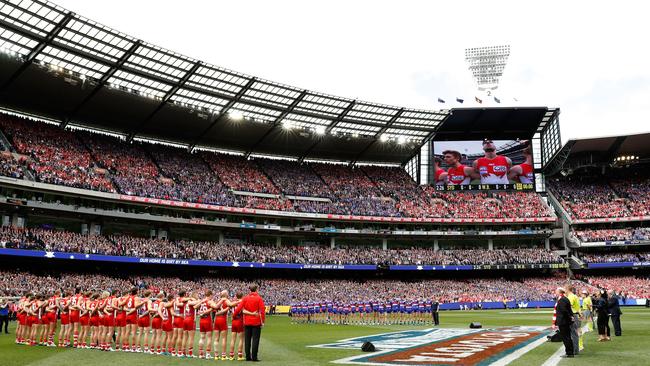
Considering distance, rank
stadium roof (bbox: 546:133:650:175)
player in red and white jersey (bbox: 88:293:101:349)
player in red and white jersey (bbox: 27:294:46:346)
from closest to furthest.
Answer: player in red and white jersey (bbox: 88:293:101:349)
player in red and white jersey (bbox: 27:294:46:346)
stadium roof (bbox: 546:133:650:175)

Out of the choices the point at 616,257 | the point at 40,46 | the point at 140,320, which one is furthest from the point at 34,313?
the point at 616,257

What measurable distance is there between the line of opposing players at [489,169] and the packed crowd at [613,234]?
36.9 feet

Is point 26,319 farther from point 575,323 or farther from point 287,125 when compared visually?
point 287,125

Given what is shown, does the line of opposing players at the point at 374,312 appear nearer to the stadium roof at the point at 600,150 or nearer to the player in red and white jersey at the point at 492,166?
the player in red and white jersey at the point at 492,166

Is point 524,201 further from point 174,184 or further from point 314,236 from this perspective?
point 174,184

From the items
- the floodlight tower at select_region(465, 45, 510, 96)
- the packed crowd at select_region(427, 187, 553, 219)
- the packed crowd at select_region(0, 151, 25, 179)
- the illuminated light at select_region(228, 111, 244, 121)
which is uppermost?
the floodlight tower at select_region(465, 45, 510, 96)

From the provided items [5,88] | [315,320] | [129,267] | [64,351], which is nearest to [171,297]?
[64,351]

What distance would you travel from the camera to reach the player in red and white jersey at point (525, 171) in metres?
76.0

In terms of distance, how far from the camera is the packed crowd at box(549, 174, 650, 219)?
69438 millimetres

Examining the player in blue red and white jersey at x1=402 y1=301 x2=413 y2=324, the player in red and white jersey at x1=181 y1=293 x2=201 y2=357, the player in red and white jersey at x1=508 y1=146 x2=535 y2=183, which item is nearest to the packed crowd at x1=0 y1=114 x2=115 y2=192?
the player in blue red and white jersey at x1=402 y1=301 x2=413 y2=324

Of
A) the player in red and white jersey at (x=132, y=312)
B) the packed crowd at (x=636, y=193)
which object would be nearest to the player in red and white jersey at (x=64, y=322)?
the player in red and white jersey at (x=132, y=312)

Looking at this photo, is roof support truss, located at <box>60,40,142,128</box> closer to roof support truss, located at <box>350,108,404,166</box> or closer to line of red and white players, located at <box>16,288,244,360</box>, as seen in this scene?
line of red and white players, located at <box>16,288,244,360</box>

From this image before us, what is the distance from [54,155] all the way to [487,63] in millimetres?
62071

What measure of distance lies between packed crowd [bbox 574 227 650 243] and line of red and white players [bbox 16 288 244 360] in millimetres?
63450
